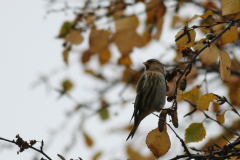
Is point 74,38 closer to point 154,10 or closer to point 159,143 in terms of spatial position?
point 154,10

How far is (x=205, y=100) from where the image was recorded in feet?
4.42

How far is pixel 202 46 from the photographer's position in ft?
4.47

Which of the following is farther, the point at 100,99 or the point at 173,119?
the point at 100,99

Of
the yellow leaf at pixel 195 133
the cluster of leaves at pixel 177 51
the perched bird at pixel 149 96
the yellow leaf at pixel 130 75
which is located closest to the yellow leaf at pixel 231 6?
the cluster of leaves at pixel 177 51

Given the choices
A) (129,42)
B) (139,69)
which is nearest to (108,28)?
(129,42)

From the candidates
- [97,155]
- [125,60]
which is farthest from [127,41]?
[97,155]

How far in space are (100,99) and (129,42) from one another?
1550 mm

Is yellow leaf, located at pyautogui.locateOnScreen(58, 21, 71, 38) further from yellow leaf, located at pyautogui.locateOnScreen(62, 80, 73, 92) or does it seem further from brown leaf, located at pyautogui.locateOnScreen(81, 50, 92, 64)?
yellow leaf, located at pyautogui.locateOnScreen(62, 80, 73, 92)

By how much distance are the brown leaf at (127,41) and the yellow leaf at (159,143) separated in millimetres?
1216

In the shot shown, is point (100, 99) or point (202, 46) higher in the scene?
point (100, 99)

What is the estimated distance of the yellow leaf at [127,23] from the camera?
2553mm

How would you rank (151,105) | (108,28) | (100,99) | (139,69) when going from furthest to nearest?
(100,99), (139,69), (108,28), (151,105)

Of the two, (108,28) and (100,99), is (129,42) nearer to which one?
(108,28)

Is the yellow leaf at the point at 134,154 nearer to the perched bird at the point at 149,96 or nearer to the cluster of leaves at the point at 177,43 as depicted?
the cluster of leaves at the point at 177,43
